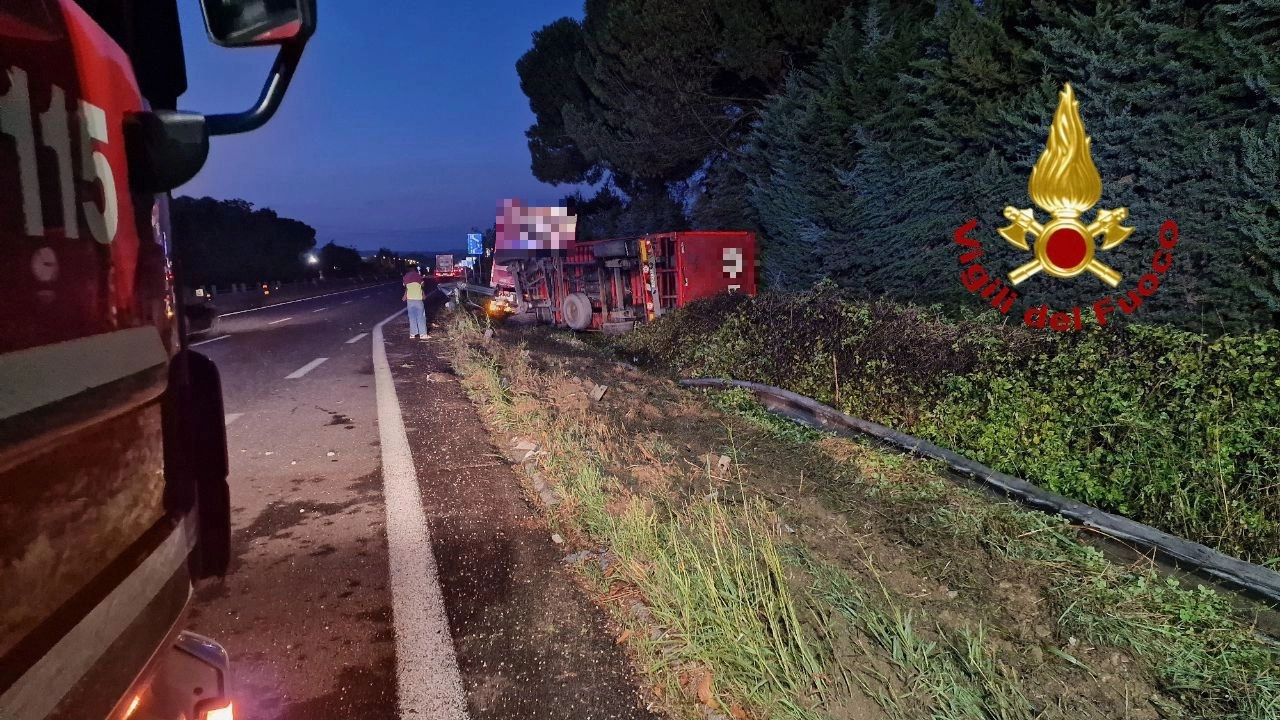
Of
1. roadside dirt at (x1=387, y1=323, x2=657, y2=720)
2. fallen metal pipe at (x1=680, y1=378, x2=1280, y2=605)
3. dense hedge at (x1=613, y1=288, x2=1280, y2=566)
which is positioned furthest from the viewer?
dense hedge at (x1=613, y1=288, x2=1280, y2=566)

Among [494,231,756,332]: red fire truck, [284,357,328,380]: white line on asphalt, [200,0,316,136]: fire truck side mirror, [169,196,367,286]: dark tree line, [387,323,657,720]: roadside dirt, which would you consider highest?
[169,196,367,286]: dark tree line

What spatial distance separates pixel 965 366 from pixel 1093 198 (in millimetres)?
2637

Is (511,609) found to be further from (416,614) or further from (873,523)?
(873,523)

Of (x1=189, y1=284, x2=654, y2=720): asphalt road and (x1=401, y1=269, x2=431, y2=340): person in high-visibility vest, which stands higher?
(x1=401, y1=269, x2=431, y2=340): person in high-visibility vest

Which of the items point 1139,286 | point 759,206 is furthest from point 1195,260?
point 759,206

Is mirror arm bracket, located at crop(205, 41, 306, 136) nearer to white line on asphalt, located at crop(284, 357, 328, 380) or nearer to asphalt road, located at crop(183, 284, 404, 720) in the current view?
asphalt road, located at crop(183, 284, 404, 720)

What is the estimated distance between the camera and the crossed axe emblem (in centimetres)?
679

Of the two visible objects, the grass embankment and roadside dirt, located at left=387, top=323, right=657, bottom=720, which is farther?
roadside dirt, located at left=387, top=323, right=657, bottom=720

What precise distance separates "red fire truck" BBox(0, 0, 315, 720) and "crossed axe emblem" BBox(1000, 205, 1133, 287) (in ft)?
24.6

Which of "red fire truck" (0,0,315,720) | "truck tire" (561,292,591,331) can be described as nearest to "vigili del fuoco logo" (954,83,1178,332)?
"red fire truck" (0,0,315,720)

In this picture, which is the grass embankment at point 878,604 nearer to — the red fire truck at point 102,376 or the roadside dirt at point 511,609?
the roadside dirt at point 511,609

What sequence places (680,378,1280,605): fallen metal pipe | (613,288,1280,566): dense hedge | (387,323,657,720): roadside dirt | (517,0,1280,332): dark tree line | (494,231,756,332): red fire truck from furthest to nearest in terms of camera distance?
1. (494,231,756,332): red fire truck
2. (517,0,1280,332): dark tree line
3. (613,288,1280,566): dense hedge
4. (680,378,1280,605): fallen metal pipe
5. (387,323,657,720): roadside dirt

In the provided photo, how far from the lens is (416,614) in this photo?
138 inches

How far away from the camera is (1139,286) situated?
6.61 metres
